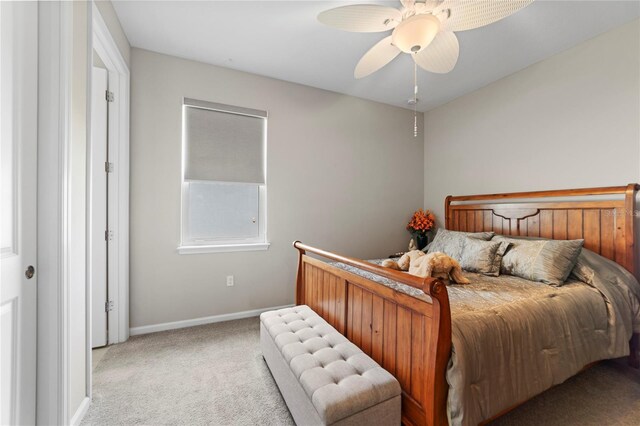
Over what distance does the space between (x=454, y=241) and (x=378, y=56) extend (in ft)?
6.10

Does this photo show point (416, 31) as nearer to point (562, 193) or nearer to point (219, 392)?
point (562, 193)

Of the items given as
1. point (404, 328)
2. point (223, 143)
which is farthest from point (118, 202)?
point (404, 328)

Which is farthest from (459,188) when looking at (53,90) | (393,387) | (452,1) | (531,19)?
(53,90)

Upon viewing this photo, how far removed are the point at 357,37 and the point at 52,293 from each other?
268 cm

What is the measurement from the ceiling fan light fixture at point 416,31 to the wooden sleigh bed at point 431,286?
4.29ft

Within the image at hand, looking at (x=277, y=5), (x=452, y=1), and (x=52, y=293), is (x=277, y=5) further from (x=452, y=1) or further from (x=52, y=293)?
(x=52, y=293)

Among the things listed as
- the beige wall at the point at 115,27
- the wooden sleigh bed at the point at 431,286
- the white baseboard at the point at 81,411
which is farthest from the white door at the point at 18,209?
the wooden sleigh bed at the point at 431,286

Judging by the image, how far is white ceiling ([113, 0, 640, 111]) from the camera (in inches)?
77.5

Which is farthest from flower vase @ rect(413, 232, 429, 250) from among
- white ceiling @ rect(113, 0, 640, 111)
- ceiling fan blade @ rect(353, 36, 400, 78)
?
ceiling fan blade @ rect(353, 36, 400, 78)

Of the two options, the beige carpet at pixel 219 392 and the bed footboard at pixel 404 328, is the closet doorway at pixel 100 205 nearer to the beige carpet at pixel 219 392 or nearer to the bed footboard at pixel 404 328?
the beige carpet at pixel 219 392

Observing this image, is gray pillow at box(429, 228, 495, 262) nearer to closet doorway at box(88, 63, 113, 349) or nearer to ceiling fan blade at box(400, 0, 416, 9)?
ceiling fan blade at box(400, 0, 416, 9)

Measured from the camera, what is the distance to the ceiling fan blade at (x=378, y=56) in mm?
1734

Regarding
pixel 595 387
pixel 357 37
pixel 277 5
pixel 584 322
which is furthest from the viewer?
pixel 357 37

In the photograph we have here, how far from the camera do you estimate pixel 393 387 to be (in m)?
1.27
